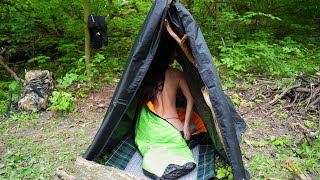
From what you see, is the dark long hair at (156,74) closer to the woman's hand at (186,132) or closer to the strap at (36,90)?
the woman's hand at (186,132)

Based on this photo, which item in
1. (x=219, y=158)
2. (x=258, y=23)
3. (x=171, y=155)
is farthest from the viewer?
(x=258, y=23)

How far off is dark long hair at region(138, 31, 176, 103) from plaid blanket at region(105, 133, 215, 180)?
0.55 metres

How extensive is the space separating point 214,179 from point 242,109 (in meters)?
1.93

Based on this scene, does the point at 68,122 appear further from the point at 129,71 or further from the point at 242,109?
the point at 242,109

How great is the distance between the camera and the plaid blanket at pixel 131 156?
2.78m

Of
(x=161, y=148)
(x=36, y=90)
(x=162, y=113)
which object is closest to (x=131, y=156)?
(x=161, y=148)

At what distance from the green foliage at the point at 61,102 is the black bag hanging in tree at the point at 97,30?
1.30 meters

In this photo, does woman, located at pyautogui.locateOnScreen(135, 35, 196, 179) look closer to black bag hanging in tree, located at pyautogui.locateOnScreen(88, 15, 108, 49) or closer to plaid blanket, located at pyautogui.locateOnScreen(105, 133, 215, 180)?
plaid blanket, located at pyautogui.locateOnScreen(105, 133, 215, 180)

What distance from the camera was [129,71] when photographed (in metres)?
2.66

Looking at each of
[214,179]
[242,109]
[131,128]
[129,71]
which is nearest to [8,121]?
[131,128]

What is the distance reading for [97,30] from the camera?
17.2 ft

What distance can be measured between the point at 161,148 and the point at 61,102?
2212mm

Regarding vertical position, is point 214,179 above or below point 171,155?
below

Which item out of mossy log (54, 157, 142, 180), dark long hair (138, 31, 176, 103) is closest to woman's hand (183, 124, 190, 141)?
dark long hair (138, 31, 176, 103)
